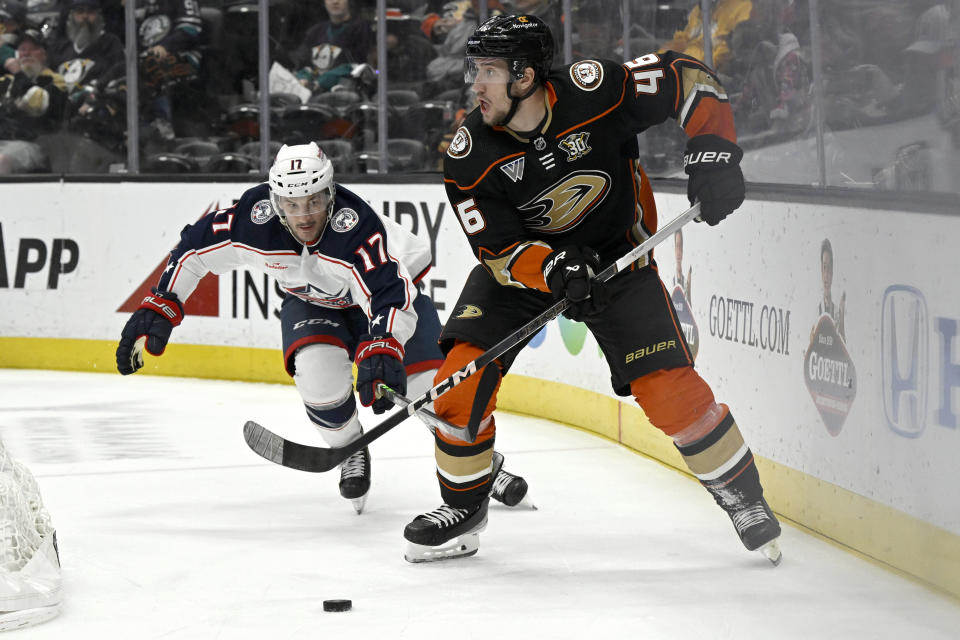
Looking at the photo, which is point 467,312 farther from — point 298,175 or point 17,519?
point 17,519

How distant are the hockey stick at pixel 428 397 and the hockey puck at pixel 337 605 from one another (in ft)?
1.44

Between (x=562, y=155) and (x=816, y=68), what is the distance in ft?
2.84

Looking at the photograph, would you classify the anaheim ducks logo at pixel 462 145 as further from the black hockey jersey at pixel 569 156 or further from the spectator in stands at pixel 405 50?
the spectator in stands at pixel 405 50

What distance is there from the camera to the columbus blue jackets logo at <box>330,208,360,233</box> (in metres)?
3.34

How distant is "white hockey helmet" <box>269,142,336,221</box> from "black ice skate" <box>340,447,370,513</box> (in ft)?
2.50

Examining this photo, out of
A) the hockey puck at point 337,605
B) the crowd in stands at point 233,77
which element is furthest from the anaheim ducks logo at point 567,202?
the crowd in stands at point 233,77

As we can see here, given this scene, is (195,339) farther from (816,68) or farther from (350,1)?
(816,68)

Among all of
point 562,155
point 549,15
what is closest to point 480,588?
point 562,155

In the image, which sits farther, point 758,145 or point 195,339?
point 195,339

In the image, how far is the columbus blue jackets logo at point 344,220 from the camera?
131 inches

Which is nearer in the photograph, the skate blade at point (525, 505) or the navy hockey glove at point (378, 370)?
the navy hockey glove at point (378, 370)

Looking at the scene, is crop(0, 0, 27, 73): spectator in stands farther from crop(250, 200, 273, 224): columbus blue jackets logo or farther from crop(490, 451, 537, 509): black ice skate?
crop(490, 451, 537, 509): black ice skate

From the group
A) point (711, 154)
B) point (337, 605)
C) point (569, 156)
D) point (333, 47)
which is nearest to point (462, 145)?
point (569, 156)

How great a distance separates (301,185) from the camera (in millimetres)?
3250
